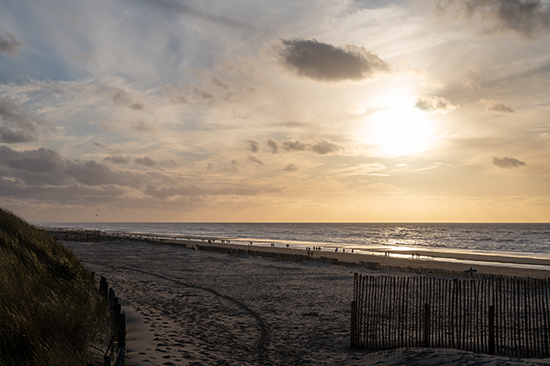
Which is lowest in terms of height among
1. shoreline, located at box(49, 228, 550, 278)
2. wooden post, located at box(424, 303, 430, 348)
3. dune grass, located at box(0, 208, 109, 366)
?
shoreline, located at box(49, 228, 550, 278)

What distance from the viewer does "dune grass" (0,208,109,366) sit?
5191 mm

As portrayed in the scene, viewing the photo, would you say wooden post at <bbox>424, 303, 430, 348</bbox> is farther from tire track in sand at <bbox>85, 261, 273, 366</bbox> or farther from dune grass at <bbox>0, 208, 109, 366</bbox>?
dune grass at <bbox>0, 208, 109, 366</bbox>

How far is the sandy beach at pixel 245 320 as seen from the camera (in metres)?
8.45

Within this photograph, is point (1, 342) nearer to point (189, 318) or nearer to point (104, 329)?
point (104, 329)

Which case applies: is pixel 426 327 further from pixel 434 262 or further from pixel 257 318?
pixel 434 262

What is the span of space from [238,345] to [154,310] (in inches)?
175

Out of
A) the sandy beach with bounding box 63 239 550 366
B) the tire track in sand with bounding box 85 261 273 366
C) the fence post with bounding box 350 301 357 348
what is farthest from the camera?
the fence post with bounding box 350 301 357 348

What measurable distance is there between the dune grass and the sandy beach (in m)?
1.61

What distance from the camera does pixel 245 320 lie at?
1227 cm

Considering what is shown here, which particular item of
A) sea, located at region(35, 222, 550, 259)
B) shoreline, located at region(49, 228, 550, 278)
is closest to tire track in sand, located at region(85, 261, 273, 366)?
shoreline, located at region(49, 228, 550, 278)

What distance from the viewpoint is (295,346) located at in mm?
9875

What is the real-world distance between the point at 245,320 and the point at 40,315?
731 cm

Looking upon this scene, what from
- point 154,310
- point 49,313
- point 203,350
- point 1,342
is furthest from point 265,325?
point 1,342

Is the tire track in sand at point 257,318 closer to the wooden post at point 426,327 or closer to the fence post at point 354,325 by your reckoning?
the fence post at point 354,325
